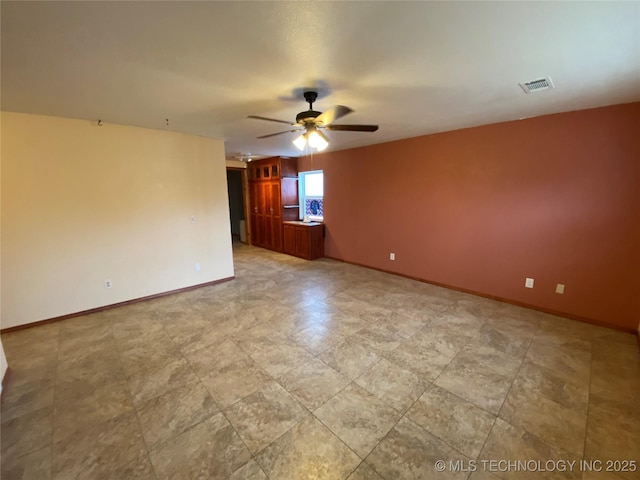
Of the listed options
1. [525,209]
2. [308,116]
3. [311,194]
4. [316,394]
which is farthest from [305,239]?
[316,394]

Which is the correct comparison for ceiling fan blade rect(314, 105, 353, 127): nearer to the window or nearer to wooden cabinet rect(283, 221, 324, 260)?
wooden cabinet rect(283, 221, 324, 260)

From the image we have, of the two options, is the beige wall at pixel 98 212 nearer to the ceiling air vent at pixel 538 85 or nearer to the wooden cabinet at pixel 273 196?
the wooden cabinet at pixel 273 196

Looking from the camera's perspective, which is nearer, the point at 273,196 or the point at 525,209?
the point at 525,209

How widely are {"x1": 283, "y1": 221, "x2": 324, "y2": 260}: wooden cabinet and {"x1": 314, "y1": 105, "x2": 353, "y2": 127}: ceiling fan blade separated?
3.56m

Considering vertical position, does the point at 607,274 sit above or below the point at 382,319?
above

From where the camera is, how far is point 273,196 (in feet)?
21.3

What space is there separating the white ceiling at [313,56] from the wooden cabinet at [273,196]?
11.0ft

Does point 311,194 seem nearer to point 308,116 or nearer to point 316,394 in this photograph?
point 308,116

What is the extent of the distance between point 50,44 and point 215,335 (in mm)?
2585

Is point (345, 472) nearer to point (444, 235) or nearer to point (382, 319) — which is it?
point (382, 319)

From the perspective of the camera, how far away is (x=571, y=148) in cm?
294

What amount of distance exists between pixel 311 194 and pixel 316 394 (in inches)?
199

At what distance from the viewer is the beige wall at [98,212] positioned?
292 centimetres

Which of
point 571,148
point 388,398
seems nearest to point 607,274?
point 571,148
